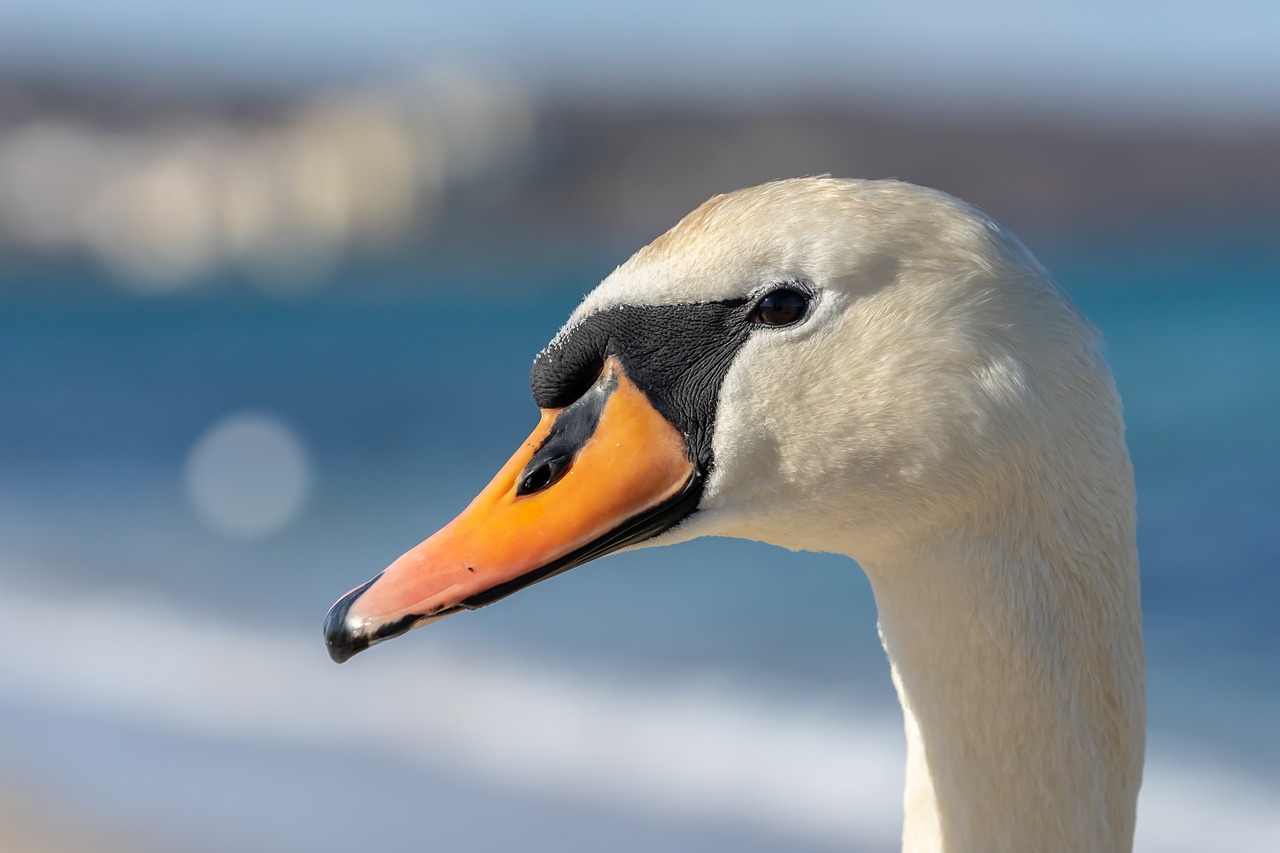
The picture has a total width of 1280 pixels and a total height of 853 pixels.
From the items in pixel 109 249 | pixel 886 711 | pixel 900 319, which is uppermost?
pixel 109 249

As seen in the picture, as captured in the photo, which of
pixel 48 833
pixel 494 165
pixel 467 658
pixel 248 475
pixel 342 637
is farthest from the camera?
pixel 494 165

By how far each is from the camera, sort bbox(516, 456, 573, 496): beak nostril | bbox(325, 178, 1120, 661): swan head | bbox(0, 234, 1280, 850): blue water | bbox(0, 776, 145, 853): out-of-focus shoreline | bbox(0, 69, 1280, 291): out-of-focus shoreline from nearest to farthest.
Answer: bbox(325, 178, 1120, 661): swan head → bbox(516, 456, 573, 496): beak nostril → bbox(0, 776, 145, 853): out-of-focus shoreline → bbox(0, 234, 1280, 850): blue water → bbox(0, 69, 1280, 291): out-of-focus shoreline

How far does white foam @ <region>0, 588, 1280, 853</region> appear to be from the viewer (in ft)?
23.6

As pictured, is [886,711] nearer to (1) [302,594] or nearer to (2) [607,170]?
(1) [302,594]

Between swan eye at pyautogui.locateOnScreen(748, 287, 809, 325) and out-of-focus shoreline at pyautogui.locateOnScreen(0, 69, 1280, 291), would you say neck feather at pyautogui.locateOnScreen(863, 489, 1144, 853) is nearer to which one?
swan eye at pyautogui.locateOnScreen(748, 287, 809, 325)

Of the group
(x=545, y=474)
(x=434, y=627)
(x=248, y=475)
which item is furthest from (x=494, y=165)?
(x=545, y=474)

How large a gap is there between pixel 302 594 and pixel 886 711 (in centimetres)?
516

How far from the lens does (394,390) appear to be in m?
22.0

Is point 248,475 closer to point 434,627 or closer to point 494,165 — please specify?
point 434,627

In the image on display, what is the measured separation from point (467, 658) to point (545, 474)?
24.0 ft

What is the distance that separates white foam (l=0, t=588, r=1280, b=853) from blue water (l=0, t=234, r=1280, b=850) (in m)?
0.03

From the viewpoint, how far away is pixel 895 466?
2236 mm

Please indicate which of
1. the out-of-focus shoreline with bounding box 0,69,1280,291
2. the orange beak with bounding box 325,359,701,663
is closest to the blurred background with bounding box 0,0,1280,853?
the orange beak with bounding box 325,359,701,663

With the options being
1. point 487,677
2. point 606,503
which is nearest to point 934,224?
point 606,503
